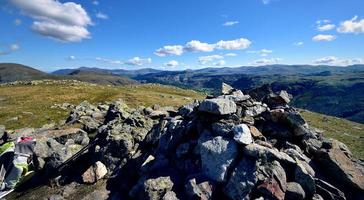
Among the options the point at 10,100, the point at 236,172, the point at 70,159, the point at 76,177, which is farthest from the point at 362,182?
the point at 10,100

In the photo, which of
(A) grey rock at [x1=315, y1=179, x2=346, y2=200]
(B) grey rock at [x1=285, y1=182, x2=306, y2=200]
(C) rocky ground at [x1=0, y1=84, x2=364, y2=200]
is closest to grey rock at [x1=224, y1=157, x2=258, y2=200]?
(C) rocky ground at [x1=0, y1=84, x2=364, y2=200]

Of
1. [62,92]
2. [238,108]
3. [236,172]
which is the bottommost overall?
[62,92]

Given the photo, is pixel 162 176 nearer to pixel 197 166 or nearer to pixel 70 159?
pixel 197 166

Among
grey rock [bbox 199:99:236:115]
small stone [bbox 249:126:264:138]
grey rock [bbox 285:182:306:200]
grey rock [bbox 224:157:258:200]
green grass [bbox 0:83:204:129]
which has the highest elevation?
grey rock [bbox 199:99:236:115]

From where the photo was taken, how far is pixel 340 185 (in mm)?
20766

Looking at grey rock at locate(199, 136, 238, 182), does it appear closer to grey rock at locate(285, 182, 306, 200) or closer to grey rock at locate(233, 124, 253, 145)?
grey rock at locate(233, 124, 253, 145)

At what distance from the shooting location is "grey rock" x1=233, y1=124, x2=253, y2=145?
2075 cm

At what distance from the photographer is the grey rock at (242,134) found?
68.1 feet

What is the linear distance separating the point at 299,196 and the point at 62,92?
11442 centimetres

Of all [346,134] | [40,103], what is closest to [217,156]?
[346,134]

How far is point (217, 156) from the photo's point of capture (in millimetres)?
20703

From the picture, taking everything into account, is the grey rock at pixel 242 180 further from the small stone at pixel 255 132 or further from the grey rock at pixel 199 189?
the small stone at pixel 255 132

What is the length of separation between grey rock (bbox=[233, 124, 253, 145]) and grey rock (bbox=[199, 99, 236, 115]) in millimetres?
1842

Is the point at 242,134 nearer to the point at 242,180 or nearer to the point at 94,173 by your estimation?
the point at 242,180
